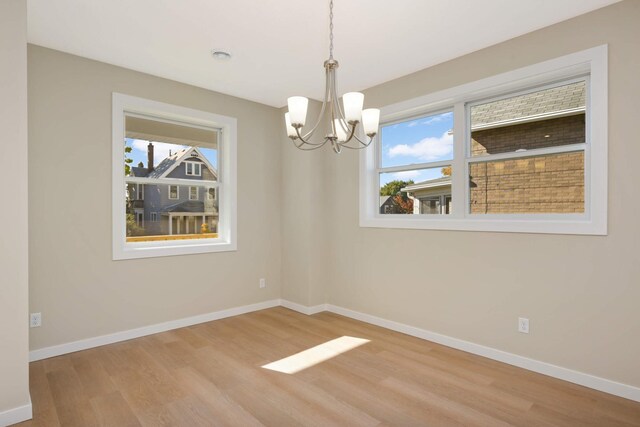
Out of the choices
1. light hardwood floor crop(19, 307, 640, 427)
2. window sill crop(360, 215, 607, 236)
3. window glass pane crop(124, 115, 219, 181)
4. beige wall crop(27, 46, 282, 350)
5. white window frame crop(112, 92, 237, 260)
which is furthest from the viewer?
window glass pane crop(124, 115, 219, 181)

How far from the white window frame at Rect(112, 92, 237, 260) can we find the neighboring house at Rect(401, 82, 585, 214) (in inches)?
94.0

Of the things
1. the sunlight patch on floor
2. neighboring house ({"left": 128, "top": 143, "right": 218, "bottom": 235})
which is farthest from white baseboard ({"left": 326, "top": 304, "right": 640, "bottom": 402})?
neighboring house ({"left": 128, "top": 143, "right": 218, "bottom": 235})

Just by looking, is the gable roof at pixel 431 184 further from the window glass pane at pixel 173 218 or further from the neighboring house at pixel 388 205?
the window glass pane at pixel 173 218

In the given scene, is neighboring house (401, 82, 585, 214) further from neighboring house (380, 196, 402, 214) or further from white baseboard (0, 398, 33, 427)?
white baseboard (0, 398, 33, 427)

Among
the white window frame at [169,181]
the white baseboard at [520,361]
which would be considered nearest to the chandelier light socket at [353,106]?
the white baseboard at [520,361]

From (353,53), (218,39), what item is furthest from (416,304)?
(218,39)

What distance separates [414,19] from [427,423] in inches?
104

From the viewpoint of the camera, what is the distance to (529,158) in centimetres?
286

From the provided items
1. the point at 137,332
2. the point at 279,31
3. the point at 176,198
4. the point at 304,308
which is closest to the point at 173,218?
the point at 176,198

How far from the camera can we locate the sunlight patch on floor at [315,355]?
→ 9.14ft

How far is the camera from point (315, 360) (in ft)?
9.58

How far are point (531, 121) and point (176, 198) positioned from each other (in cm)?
351

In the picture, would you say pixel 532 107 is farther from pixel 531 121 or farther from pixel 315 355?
pixel 315 355

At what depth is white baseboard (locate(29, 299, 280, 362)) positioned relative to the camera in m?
2.95
